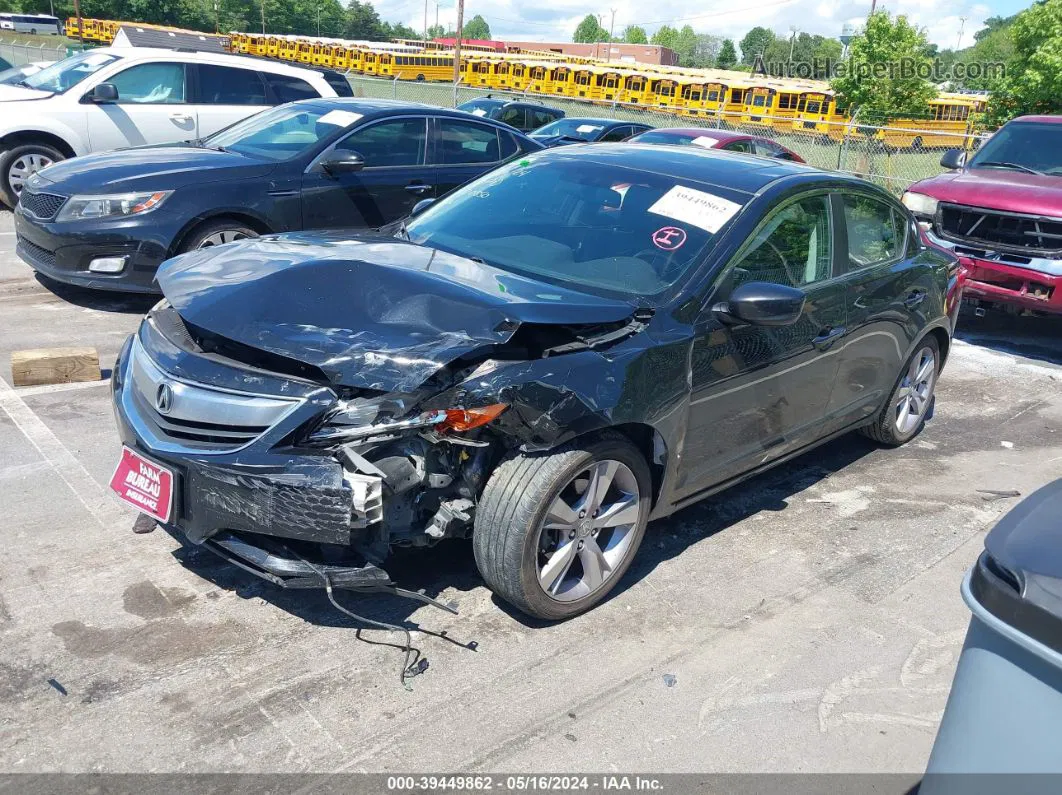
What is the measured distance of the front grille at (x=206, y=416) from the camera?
3182 millimetres

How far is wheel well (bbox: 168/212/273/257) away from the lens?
283 inches

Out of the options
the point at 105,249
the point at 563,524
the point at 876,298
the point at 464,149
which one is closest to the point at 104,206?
the point at 105,249

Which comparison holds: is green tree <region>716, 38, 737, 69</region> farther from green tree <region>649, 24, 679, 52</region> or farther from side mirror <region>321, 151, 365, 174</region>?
side mirror <region>321, 151, 365, 174</region>

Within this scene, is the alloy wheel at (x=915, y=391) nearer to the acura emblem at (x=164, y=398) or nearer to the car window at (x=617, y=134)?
the acura emblem at (x=164, y=398)

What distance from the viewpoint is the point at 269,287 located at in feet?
11.6

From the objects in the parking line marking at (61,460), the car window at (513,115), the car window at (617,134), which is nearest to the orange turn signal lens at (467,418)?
the parking line marking at (61,460)

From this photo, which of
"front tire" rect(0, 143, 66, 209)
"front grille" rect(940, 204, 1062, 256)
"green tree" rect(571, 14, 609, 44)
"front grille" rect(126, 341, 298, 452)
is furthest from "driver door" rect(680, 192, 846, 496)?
"green tree" rect(571, 14, 609, 44)

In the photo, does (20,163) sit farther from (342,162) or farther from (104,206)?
(342,162)

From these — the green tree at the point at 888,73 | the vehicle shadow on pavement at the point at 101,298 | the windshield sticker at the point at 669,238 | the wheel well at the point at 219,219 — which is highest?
the green tree at the point at 888,73

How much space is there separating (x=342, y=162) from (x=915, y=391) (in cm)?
458

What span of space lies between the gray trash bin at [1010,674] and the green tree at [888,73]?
27.8m

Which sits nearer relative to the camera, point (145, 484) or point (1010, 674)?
point (1010, 674)

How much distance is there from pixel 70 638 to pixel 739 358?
110 inches

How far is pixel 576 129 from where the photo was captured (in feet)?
51.3
